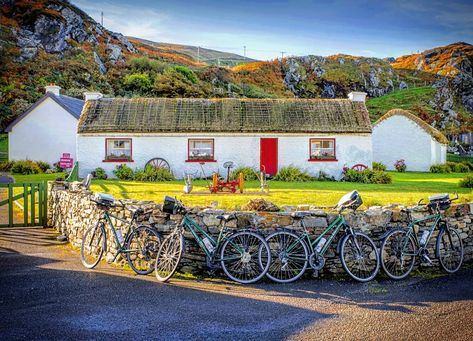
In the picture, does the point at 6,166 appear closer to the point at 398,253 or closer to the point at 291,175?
the point at 291,175

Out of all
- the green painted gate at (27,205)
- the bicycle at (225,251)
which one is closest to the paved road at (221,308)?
the bicycle at (225,251)

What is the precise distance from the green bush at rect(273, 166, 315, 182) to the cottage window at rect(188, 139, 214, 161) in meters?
4.24

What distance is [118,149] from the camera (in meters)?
26.7

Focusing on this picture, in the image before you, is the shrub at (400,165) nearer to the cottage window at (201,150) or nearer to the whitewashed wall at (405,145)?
the whitewashed wall at (405,145)

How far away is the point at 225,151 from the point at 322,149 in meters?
6.06

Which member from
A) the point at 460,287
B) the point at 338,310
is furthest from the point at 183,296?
the point at 460,287

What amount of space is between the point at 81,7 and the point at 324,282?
74.4 metres

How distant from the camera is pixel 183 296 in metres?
6.78

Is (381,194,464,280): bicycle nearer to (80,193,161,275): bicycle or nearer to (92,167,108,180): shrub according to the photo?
(80,193,161,275): bicycle

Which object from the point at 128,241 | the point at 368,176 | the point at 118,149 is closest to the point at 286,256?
the point at 128,241

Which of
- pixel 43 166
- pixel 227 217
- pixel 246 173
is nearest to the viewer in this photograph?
pixel 227 217

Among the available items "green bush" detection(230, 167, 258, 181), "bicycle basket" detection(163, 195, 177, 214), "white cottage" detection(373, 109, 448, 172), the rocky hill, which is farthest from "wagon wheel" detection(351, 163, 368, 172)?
the rocky hill

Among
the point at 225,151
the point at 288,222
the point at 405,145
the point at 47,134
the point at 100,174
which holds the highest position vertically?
the point at 47,134

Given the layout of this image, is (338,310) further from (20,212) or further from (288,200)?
(20,212)
